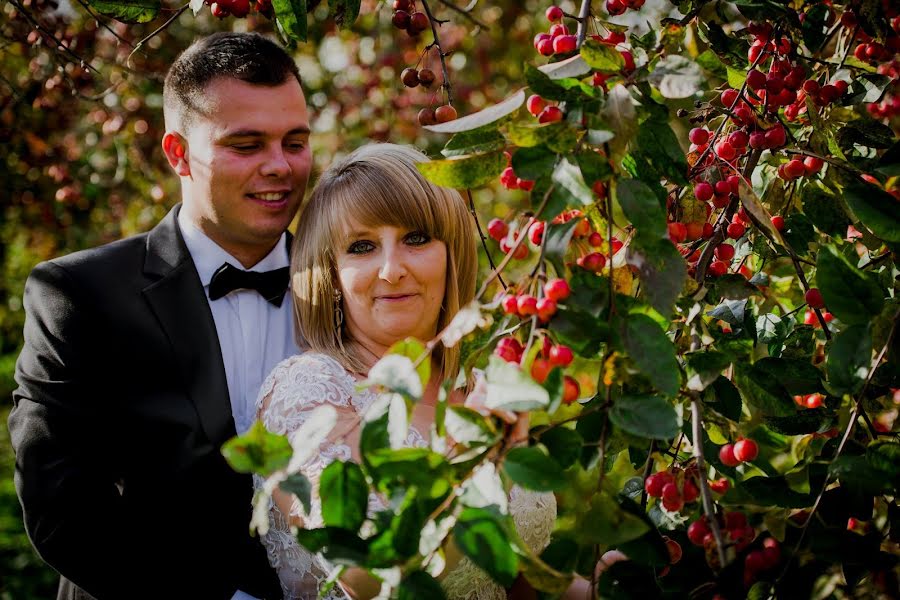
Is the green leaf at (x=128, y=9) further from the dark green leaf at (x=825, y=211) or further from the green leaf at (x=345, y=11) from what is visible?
the dark green leaf at (x=825, y=211)

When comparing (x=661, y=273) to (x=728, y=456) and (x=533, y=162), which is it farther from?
(x=728, y=456)

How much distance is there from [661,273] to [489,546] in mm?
417

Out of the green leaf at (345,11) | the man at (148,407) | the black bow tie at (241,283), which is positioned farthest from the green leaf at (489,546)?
the black bow tie at (241,283)

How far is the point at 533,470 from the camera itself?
91 centimetres

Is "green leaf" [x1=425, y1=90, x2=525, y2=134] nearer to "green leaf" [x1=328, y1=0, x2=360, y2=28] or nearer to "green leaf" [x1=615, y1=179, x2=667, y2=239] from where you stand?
"green leaf" [x1=615, y1=179, x2=667, y2=239]

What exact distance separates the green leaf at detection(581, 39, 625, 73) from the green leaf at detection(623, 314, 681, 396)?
33 centimetres

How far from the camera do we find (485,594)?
194 centimetres

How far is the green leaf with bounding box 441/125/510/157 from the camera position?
1.09m

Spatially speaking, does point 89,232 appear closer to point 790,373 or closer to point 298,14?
point 298,14

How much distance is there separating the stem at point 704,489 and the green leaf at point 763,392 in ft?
0.49

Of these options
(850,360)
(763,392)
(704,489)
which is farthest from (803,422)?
(704,489)

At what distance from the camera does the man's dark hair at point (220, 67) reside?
247cm

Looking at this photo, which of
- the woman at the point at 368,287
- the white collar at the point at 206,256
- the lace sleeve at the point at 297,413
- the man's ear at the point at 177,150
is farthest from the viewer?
the man's ear at the point at 177,150

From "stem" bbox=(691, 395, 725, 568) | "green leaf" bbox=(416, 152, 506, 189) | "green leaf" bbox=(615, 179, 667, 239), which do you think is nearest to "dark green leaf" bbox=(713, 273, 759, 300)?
"stem" bbox=(691, 395, 725, 568)
